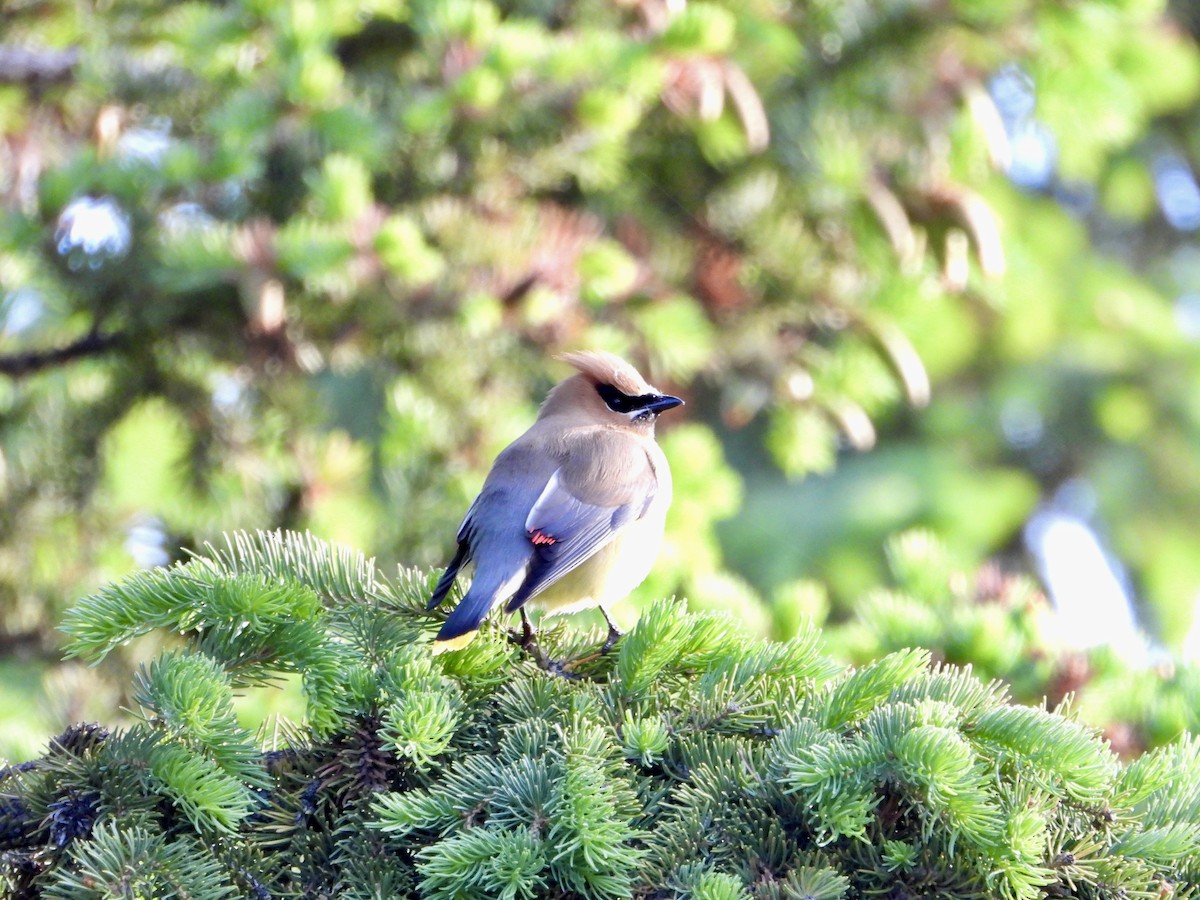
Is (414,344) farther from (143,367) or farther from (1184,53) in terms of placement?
(1184,53)

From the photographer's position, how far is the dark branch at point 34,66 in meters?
4.23

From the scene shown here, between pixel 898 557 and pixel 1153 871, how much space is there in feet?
5.55

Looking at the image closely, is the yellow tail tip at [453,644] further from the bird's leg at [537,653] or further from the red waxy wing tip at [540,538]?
the red waxy wing tip at [540,538]

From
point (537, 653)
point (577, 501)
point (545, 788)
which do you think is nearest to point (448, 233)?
point (577, 501)

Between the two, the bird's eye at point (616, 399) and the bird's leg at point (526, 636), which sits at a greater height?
the bird's leg at point (526, 636)

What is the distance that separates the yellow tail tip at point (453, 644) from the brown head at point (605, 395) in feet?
5.24

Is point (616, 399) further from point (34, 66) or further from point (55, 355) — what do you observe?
point (34, 66)

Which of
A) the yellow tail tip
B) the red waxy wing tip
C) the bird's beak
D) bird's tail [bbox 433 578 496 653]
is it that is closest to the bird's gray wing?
the red waxy wing tip

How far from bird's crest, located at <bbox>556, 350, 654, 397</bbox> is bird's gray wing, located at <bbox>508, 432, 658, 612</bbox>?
0.24 metres

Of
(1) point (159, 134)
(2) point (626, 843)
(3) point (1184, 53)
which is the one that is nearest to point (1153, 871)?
(2) point (626, 843)

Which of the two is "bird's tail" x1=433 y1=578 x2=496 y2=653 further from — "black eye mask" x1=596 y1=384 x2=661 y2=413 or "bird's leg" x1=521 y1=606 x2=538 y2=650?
"black eye mask" x1=596 y1=384 x2=661 y2=413

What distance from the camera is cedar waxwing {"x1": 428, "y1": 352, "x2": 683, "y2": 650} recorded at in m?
3.12

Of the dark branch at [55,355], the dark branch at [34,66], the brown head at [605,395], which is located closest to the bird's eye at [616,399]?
the brown head at [605,395]

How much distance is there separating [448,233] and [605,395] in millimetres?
688
